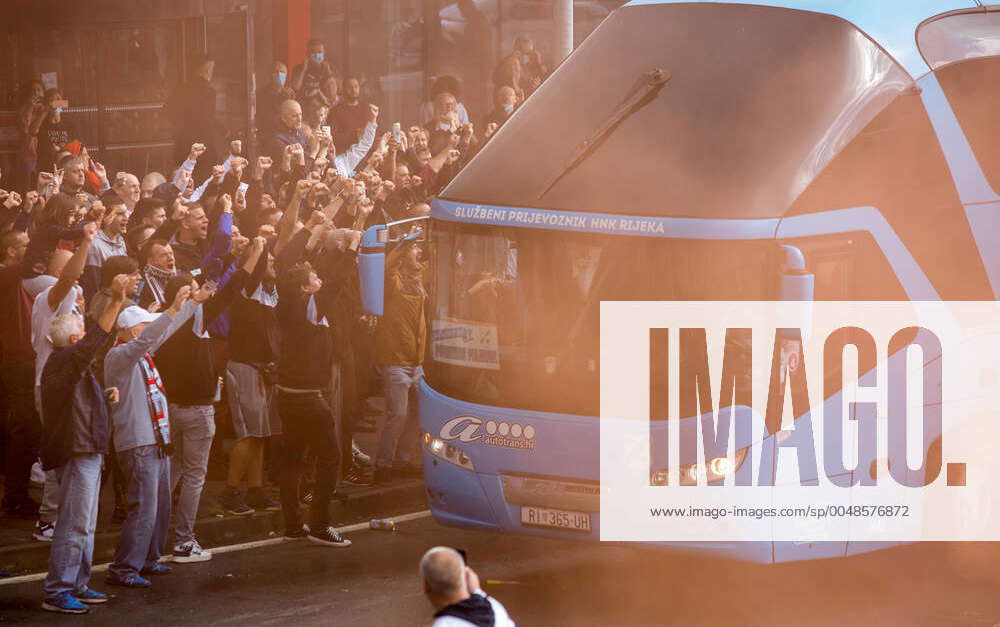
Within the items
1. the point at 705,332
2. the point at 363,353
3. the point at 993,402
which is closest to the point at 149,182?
the point at 363,353

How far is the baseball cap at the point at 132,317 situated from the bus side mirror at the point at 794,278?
3990mm

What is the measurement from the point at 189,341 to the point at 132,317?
0.77 metres

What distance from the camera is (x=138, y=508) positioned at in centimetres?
1068

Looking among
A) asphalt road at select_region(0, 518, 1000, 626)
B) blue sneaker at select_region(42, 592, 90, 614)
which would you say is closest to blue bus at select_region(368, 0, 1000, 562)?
asphalt road at select_region(0, 518, 1000, 626)

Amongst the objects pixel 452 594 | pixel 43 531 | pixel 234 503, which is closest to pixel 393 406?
pixel 234 503

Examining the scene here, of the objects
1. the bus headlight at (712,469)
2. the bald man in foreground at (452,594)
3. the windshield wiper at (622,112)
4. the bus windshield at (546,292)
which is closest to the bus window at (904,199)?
the bus windshield at (546,292)

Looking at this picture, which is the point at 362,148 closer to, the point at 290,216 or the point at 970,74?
→ the point at 290,216

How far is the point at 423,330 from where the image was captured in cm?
1416

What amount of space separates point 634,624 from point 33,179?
9.49 meters

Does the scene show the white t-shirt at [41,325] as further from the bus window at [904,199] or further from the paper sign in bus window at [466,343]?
the bus window at [904,199]

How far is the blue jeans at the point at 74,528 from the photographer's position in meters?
10.0

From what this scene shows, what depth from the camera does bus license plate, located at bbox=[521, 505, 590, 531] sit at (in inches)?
394

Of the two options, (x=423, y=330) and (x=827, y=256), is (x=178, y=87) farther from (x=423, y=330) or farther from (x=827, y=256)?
(x=827, y=256)

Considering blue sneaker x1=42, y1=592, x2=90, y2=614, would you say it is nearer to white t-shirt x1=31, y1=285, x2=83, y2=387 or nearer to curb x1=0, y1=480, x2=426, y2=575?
curb x1=0, y1=480, x2=426, y2=575
